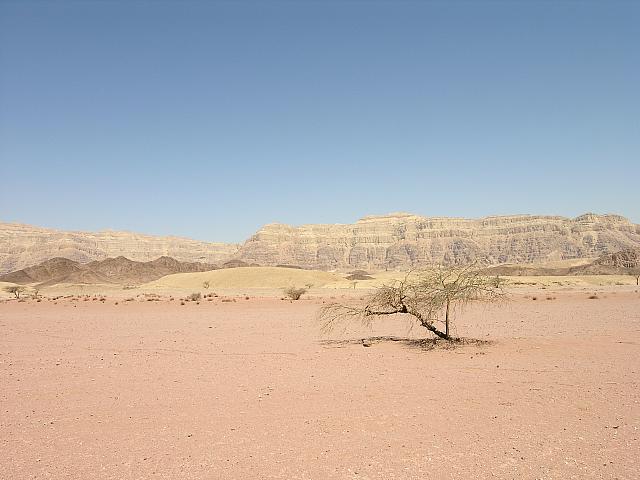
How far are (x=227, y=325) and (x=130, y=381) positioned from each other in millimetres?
12435

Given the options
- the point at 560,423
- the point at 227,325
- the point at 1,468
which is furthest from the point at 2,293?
the point at 560,423

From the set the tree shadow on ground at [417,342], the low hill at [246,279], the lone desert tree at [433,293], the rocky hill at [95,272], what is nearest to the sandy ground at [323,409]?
the tree shadow on ground at [417,342]

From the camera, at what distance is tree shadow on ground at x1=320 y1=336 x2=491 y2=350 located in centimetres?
1533

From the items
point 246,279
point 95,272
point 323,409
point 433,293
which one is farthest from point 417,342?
point 95,272

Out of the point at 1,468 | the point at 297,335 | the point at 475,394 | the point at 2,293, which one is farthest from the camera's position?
the point at 2,293

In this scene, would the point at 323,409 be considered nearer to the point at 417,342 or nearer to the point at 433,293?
the point at 433,293

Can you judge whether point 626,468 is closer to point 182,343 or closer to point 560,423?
point 560,423

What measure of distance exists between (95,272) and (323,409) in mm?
102939

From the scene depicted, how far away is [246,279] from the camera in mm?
77688

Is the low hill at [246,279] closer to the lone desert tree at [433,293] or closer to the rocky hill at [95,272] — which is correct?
the rocky hill at [95,272]

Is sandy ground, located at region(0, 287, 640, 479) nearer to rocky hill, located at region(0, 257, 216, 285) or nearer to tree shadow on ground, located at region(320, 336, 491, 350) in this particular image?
tree shadow on ground, located at region(320, 336, 491, 350)

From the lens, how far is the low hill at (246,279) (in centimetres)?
7425

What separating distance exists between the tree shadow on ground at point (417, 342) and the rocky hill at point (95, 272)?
3464 inches

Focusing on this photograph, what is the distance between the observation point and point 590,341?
51.5ft
